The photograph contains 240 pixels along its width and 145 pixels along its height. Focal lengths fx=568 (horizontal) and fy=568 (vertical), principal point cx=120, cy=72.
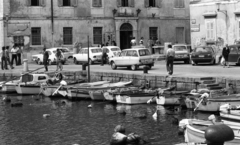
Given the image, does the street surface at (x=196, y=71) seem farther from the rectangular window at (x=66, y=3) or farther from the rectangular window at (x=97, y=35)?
the rectangular window at (x=66, y=3)

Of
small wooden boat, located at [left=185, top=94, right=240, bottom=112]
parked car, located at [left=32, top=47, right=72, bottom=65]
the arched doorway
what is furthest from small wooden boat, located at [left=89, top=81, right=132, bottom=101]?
the arched doorway

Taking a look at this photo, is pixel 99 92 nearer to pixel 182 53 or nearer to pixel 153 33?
pixel 182 53

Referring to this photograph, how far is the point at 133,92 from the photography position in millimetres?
27422

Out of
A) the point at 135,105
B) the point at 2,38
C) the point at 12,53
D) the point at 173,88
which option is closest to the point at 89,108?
the point at 135,105

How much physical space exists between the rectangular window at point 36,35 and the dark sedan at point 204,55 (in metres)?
16.4

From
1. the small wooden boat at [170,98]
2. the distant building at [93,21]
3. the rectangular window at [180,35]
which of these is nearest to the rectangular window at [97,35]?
the distant building at [93,21]

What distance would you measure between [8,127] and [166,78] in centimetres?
1030

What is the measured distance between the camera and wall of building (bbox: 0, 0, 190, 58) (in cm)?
4916

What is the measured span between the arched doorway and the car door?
18040 millimetres

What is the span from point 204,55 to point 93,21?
16104mm

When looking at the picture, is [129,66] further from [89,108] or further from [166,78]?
[89,108]

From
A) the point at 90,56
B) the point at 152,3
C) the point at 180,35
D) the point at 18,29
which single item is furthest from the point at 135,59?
the point at 180,35

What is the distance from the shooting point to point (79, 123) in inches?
870

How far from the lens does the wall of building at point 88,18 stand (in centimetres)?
4916
